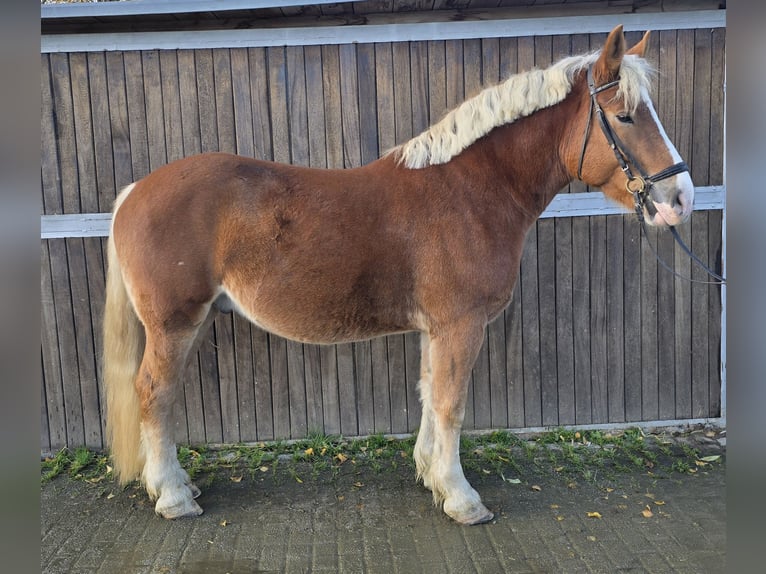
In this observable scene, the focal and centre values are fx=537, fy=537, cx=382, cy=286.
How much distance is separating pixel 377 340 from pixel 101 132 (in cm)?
237

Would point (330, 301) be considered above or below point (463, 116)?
below

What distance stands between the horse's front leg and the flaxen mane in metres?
0.96

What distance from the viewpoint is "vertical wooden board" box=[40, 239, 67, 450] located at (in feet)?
12.1

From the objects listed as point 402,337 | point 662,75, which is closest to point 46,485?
point 402,337

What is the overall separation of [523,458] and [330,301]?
71.9 inches

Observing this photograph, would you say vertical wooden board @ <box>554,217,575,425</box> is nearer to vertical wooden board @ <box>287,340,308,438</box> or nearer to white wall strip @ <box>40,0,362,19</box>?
vertical wooden board @ <box>287,340,308,438</box>

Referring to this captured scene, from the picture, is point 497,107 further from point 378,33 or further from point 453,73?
point 378,33

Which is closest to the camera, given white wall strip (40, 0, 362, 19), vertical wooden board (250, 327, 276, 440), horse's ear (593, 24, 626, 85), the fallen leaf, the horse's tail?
horse's ear (593, 24, 626, 85)

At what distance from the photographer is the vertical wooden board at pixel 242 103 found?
363 cm

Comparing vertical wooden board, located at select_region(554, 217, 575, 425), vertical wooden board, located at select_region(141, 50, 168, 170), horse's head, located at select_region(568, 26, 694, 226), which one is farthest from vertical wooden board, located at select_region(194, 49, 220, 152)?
vertical wooden board, located at select_region(554, 217, 575, 425)

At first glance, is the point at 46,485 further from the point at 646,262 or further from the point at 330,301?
the point at 646,262

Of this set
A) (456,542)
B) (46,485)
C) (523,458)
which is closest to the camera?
(456,542)

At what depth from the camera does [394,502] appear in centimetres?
312
